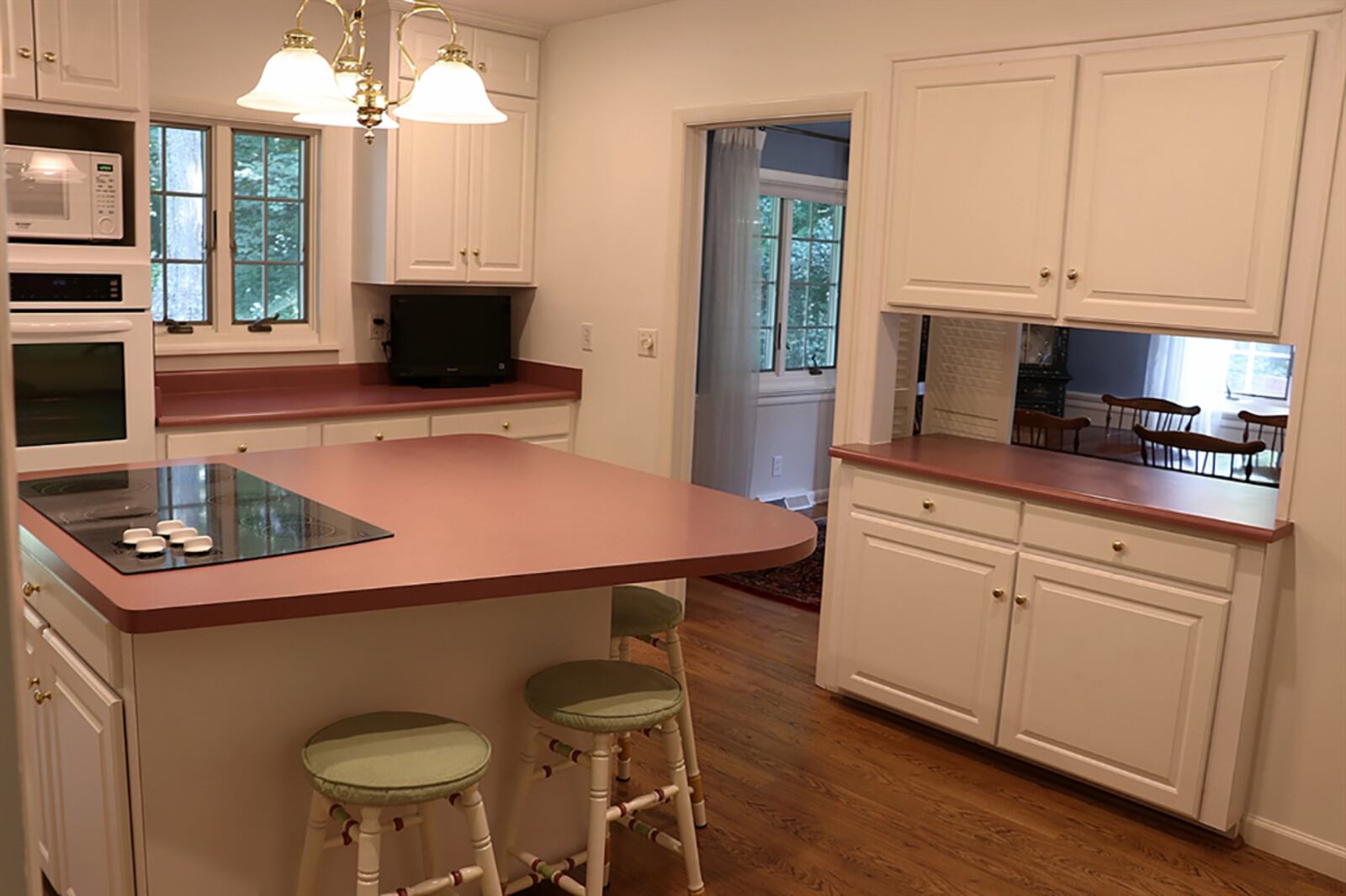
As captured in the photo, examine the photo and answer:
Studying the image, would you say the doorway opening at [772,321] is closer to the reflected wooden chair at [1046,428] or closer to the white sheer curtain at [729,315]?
the white sheer curtain at [729,315]

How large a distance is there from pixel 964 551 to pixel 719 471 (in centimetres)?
263

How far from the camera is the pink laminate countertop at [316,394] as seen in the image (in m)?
4.02

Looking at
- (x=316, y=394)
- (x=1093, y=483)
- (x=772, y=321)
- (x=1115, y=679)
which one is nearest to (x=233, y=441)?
(x=316, y=394)

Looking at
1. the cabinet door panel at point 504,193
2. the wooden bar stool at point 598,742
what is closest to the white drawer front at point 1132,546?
the wooden bar stool at point 598,742

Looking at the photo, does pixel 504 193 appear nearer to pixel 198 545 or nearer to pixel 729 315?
pixel 729 315

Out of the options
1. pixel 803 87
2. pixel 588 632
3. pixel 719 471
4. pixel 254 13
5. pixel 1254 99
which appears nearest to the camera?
pixel 588 632

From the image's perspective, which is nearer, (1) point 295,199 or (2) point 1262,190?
(2) point 1262,190

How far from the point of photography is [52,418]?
3543 mm

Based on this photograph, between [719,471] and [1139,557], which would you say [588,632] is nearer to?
[1139,557]

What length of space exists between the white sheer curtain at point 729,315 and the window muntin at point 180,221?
7.94 ft

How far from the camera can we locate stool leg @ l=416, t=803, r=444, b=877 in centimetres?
207

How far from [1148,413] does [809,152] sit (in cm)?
269

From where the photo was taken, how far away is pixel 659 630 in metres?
2.75

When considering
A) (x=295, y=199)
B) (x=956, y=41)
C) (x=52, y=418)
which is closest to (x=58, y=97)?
(x=52, y=418)
